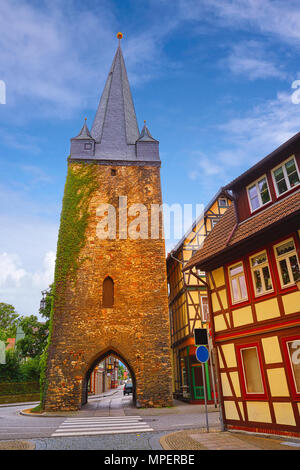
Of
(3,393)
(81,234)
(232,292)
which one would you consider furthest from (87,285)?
(3,393)

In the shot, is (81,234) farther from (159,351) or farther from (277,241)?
(277,241)

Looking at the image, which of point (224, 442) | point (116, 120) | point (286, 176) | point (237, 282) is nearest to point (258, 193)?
point (286, 176)

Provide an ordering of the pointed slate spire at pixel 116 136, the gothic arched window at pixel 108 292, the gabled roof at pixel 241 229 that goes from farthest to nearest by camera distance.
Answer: the pointed slate spire at pixel 116 136
the gothic arched window at pixel 108 292
the gabled roof at pixel 241 229

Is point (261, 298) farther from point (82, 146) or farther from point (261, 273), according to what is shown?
point (82, 146)

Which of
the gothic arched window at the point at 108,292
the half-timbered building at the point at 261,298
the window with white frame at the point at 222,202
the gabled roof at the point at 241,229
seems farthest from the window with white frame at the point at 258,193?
the window with white frame at the point at 222,202

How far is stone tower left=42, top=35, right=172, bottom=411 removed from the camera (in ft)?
52.2

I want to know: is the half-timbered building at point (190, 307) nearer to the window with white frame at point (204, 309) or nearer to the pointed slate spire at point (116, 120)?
the window with white frame at point (204, 309)

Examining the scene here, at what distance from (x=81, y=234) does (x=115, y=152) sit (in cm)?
644

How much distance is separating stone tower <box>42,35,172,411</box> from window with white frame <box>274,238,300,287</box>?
9.58 m

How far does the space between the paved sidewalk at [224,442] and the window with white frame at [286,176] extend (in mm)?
5975

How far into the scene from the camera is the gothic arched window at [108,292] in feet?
56.9

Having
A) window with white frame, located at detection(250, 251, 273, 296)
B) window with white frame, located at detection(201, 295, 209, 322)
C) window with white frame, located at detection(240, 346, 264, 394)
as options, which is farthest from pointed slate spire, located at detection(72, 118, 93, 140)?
window with white frame, located at detection(240, 346, 264, 394)

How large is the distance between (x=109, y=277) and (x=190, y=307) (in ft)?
15.8
